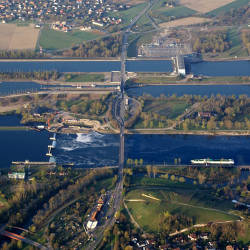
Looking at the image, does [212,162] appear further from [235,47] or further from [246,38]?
[246,38]

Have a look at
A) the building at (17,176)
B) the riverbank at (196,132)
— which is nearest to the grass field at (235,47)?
the riverbank at (196,132)

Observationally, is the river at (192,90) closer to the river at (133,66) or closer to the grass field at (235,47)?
the river at (133,66)

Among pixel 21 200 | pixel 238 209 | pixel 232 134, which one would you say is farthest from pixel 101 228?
pixel 232 134

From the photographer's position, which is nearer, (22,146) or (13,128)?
(22,146)

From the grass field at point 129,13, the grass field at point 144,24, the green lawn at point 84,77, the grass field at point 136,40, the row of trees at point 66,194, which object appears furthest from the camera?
the grass field at point 129,13

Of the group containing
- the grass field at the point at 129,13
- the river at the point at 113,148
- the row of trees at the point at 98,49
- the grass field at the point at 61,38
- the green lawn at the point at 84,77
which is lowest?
the river at the point at 113,148

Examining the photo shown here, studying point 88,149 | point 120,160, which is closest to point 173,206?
point 120,160
